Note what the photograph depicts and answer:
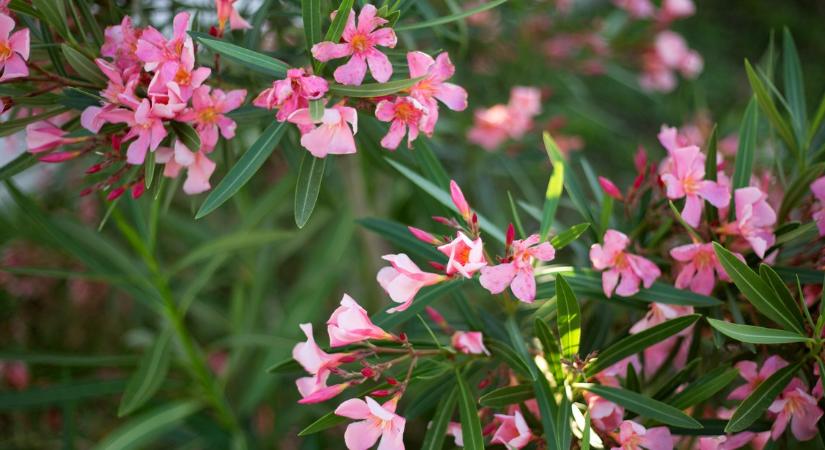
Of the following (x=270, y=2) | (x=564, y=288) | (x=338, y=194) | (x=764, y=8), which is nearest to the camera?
(x=564, y=288)

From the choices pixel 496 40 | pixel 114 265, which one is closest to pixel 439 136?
pixel 496 40

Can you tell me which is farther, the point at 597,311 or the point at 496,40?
the point at 496,40

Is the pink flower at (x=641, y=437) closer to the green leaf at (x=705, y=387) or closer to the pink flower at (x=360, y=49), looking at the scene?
the green leaf at (x=705, y=387)

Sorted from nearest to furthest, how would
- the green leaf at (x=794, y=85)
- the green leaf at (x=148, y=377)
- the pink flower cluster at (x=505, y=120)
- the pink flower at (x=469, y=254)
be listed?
the pink flower at (x=469, y=254), the green leaf at (x=794, y=85), the green leaf at (x=148, y=377), the pink flower cluster at (x=505, y=120)

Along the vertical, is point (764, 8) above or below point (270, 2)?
below

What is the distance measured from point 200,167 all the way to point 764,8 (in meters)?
2.28

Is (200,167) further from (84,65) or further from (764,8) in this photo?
(764,8)

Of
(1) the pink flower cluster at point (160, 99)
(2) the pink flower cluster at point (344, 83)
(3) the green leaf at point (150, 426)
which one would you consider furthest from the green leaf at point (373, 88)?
(3) the green leaf at point (150, 426)

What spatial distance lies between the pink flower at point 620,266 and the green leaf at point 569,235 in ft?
0.13

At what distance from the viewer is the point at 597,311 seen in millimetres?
921

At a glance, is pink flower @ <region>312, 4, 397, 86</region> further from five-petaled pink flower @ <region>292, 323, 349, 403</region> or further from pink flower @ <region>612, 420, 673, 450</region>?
pink flower @ <region>612, 420, 673, 450</region>

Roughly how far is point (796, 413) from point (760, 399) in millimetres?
52

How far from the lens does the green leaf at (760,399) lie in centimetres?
69

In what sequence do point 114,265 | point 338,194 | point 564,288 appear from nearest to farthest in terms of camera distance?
point 564,288 → point 114,265 → point 338,194
